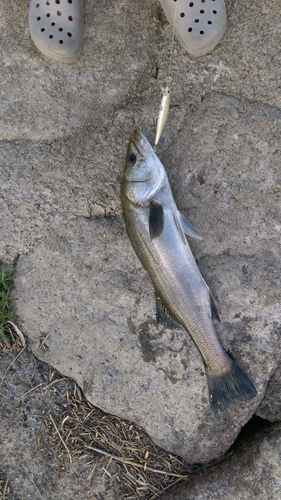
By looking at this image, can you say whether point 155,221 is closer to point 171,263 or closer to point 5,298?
point 171,263

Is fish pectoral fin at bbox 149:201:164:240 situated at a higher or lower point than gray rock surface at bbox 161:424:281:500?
higher

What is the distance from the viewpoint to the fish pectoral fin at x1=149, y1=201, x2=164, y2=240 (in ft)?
10.3

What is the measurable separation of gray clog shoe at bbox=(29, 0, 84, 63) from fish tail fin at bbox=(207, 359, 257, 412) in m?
2.67

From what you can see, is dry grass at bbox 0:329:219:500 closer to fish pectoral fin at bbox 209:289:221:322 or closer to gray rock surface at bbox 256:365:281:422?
gray rock surface at bbox 256:365:281:422

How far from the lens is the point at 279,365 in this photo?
3412mm

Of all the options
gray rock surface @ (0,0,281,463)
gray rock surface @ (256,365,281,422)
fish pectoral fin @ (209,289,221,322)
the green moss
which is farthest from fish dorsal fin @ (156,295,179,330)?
the green moss

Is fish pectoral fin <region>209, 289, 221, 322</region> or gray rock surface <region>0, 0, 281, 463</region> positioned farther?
gray rock surface <region>0, 0, 281, 463</region>

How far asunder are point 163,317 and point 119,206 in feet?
3.06

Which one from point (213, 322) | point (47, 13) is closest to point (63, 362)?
point (213, 322)

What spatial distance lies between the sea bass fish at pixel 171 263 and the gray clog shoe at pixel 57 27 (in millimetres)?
958

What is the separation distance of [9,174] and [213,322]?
1.96 metres

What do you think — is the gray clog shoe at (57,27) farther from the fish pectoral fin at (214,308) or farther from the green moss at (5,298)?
the fish pectoral fin at (214,308)

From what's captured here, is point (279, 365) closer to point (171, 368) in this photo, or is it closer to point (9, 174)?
point (171, 368)

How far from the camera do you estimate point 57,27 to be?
358 centimetres
